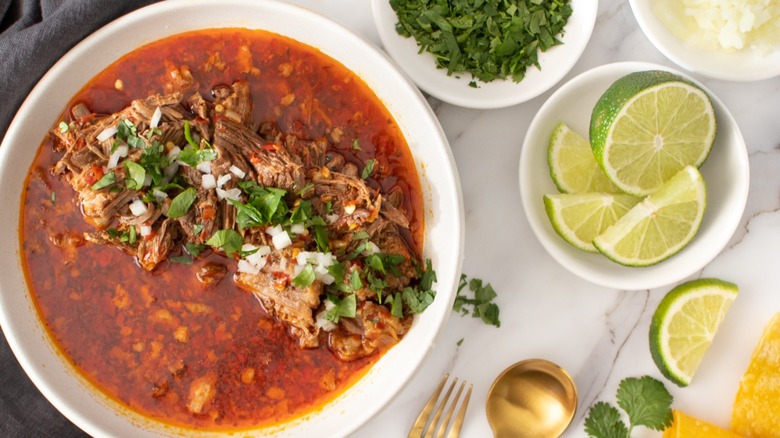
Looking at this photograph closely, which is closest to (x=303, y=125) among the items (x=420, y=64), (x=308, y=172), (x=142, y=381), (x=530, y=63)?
(x=308, y=172)

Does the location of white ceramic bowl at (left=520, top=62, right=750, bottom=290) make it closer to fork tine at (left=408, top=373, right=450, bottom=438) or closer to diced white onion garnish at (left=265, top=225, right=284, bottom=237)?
fork tine at (left=408, top=373, right=450, bottom=438)

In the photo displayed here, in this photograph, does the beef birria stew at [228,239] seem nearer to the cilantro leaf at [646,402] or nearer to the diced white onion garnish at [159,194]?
the diced white onion garnish at [159,194]

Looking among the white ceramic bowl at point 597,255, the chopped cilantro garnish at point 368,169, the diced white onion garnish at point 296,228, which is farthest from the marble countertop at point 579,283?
the diced white onion garnish at point 296,228

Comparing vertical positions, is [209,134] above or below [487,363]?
above

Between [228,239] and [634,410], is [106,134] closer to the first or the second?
[228,239]

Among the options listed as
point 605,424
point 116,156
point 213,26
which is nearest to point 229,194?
point 116,156

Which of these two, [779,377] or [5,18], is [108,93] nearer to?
[5,18]
